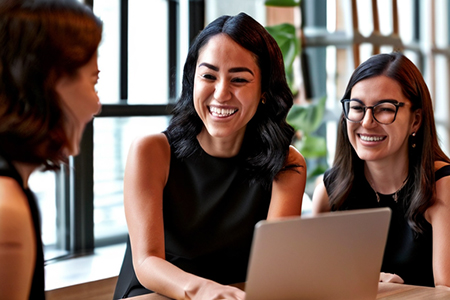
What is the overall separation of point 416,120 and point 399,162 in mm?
161

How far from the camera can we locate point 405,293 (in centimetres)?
160

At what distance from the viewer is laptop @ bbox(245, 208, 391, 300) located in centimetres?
112

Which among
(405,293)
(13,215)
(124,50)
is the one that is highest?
(124,50)

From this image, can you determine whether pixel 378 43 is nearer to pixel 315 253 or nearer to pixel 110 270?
pixel 110 270

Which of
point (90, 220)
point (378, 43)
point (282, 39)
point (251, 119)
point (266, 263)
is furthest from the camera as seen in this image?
point (378, 43)

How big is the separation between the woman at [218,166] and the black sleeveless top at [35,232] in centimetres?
62

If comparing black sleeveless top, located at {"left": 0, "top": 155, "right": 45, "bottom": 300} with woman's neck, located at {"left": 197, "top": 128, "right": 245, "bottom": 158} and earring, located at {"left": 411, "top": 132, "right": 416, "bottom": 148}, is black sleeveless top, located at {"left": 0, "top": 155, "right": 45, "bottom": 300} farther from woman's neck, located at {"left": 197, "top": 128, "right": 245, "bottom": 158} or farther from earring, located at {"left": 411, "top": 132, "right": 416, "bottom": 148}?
earring, located at {"left": 411, "top": 132, "right": 416, "bottom": 148}

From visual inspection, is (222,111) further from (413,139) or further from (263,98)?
(413,139)

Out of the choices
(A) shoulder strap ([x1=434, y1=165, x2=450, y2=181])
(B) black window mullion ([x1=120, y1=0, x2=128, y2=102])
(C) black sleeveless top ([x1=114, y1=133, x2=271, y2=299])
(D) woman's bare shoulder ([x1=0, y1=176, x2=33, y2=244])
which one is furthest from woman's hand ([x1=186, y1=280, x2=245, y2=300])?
(B) black window mullion ([x1=120, y1=0, x2=128, y2=102])

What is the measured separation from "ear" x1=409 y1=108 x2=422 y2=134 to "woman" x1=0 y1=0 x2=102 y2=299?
1308mm

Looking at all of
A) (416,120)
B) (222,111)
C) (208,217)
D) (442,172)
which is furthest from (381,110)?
(208,217)

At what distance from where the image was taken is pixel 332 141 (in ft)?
14.8

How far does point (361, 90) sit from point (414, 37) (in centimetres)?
424

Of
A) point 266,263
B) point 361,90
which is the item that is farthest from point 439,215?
point 266,263
